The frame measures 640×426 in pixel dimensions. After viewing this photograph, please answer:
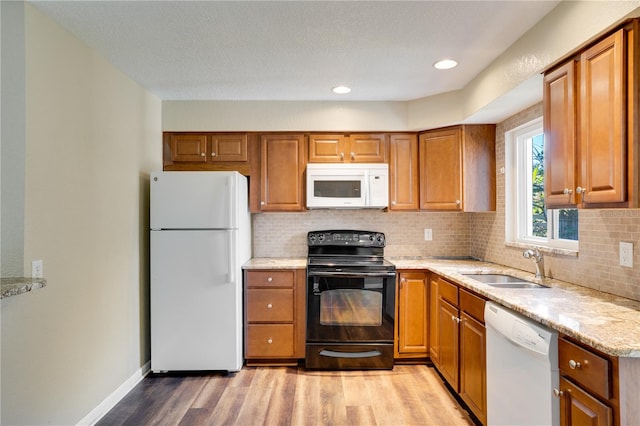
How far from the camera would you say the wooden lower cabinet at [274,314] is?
3154 mm

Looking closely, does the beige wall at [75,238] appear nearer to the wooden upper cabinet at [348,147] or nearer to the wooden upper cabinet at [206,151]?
the wooden upper cabinet at [206,151]

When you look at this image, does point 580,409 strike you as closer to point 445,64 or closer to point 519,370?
point 519,370

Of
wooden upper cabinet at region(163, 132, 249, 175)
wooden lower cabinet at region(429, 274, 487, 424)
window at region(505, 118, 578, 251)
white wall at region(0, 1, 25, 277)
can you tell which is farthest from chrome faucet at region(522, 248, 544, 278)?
white wall at region(0, 1, 25, 277)

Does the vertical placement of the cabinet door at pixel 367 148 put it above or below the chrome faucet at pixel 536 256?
above

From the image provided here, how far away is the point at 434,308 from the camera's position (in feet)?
9.99

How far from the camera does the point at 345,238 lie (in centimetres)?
368

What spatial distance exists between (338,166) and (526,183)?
1534 millimetres

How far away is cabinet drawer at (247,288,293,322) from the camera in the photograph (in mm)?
3156

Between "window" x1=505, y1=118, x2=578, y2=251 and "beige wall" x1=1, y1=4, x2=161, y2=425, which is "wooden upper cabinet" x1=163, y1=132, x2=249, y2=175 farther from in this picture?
"window" x1=505, y1=118, x2=578, y2=251

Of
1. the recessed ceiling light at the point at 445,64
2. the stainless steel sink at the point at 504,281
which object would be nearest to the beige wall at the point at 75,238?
the recessed ceiling light at the point at 445,64

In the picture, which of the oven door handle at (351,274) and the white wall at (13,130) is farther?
the oven door handle at (351,274)

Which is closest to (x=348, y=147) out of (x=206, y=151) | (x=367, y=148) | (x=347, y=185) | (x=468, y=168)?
(x=367, y=148)

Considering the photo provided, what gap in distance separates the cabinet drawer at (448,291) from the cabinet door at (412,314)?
0.92 ft

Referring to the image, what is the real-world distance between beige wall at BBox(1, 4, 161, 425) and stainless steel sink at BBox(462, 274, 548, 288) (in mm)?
2503
